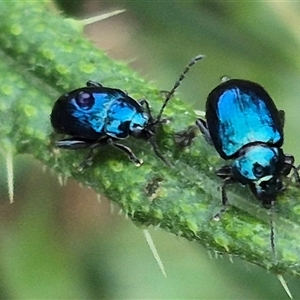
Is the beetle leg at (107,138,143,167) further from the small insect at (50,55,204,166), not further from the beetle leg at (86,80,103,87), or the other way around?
the beetle leg at (86,80,103,87)

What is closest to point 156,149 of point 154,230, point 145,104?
point 145,104

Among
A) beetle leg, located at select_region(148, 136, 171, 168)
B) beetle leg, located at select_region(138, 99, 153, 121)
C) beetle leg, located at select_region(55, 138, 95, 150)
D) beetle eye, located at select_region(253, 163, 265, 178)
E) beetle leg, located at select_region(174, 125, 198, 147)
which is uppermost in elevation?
beetle eye, located at select_region(253, 163, 265, 178)

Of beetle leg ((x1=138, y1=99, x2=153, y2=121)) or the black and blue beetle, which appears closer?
the black and blue beetle

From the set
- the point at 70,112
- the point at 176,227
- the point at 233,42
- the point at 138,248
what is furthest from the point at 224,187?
the point at 233,42

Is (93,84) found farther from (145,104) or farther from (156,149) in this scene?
(156,149)

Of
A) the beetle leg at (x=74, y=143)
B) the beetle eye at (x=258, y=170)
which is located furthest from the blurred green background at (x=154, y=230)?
the beetle eye at (x=258, y=170)

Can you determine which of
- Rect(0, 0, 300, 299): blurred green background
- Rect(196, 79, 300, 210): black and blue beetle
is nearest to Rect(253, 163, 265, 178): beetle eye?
Rect(196, 79, 300, 210): black and blue beetle

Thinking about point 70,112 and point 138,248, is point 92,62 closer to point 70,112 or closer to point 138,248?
point 70,112
